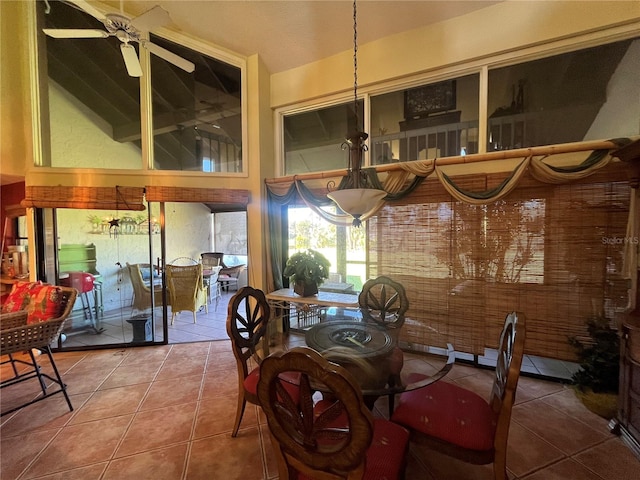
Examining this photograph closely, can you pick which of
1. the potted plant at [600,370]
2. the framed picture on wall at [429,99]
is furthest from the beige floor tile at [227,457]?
the framed picture on wall at [429,99]

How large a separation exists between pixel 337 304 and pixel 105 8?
4290mm

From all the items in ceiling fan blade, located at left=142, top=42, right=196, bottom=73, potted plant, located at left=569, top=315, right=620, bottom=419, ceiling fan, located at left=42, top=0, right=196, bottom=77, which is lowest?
potted plant, located at left=569, top=315, right=620, bottom=419

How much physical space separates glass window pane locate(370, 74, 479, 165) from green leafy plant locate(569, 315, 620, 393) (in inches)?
75.3

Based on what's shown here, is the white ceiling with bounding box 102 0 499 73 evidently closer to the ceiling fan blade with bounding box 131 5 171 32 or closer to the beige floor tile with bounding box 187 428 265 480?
the ceiling fan blade with bounding box 131 5 171 32

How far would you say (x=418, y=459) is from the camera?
1765 mm

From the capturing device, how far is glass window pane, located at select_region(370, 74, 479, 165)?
116 inches

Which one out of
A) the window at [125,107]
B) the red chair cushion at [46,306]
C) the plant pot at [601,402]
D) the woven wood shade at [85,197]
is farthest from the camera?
the window at [125,107]

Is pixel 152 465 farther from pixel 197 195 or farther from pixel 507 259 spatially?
pixel 507 259

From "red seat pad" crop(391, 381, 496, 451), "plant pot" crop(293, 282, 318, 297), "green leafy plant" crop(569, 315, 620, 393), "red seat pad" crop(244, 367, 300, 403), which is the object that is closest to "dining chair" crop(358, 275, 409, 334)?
"red seat pad" crop(391, 381, 496, 451)

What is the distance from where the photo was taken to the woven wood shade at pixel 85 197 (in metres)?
3.13

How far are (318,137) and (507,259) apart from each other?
267 centimetres

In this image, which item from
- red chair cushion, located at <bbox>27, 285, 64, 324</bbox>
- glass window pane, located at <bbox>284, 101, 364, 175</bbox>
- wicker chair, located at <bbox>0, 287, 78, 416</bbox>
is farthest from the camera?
glass window pane, located at <bbox>284, 101, 364, 175</bbox>

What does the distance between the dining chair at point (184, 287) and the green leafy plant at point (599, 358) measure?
439 cm

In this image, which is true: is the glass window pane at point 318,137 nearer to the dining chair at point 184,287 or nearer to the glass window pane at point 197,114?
the glass window pane at point 197,114
